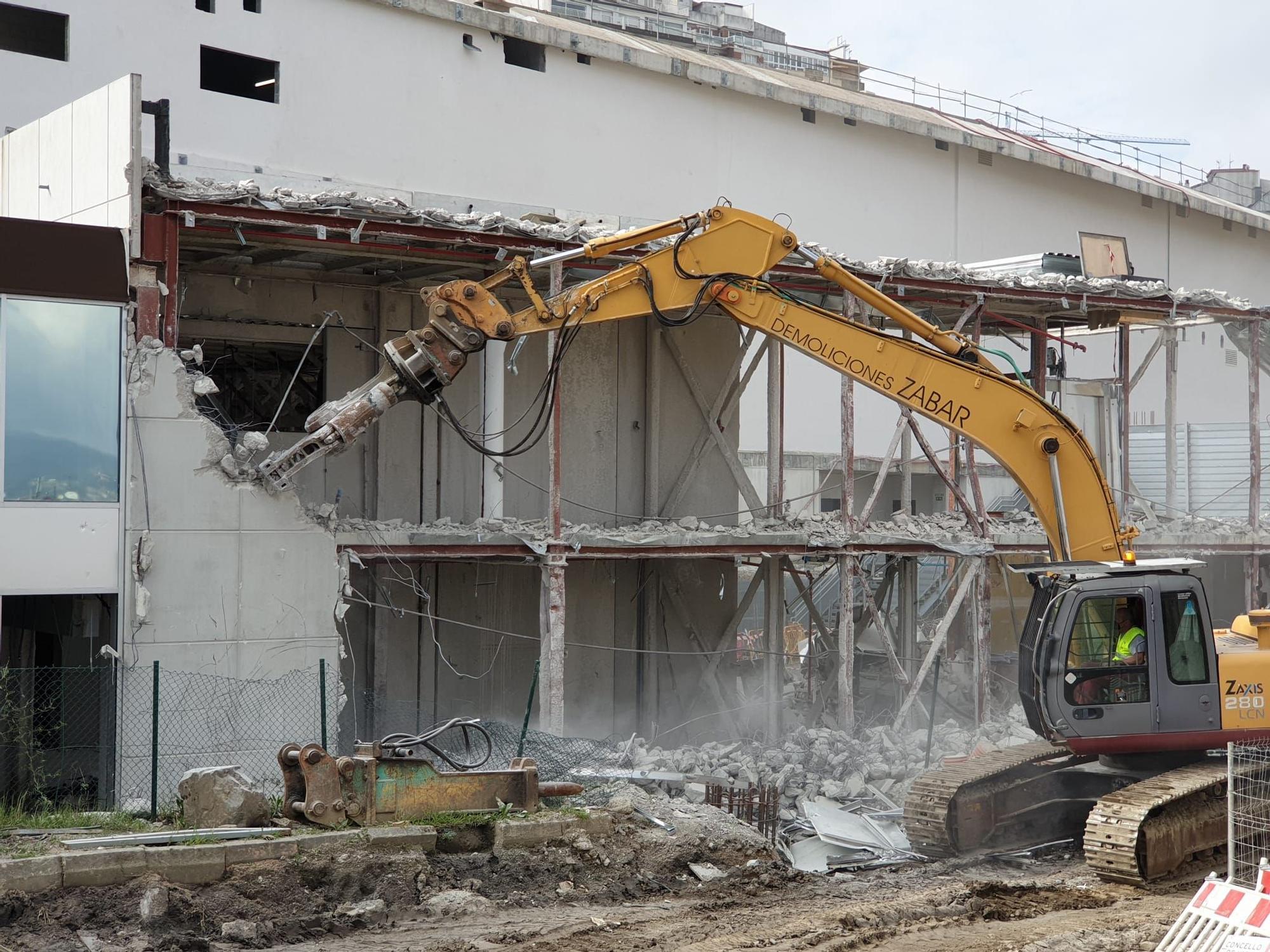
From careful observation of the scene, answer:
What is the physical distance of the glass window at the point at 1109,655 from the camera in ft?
39.3

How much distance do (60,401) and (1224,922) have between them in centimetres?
1028

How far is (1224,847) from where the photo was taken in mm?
12328

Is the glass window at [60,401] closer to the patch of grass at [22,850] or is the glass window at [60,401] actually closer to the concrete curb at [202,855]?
the patch of grass at [22,850]

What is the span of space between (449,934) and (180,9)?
18456 mm

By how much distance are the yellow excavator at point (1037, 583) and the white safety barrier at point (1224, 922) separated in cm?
238

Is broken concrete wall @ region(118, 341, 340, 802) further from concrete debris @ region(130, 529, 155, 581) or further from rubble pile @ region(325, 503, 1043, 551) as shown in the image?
rubble pile @ region(325, 503, 1043, 551)

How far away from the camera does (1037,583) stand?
1238 centimetres

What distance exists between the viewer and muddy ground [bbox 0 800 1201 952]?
9.34 meters

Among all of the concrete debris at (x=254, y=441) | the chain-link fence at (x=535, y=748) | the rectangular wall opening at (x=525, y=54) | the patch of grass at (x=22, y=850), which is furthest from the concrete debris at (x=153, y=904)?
the rectangular wall opening at (x=525, y=54)

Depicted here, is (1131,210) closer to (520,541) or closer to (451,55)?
(451,55)

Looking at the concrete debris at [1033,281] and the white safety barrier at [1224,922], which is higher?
the concrete debris at [1033,281]

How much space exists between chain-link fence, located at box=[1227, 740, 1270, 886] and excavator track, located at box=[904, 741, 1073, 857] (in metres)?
1.50

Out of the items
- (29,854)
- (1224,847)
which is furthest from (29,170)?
(1224,847)

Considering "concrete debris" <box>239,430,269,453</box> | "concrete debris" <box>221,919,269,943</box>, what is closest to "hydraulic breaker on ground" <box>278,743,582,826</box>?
"concrete debris" <box>221,919,269,943</box>
